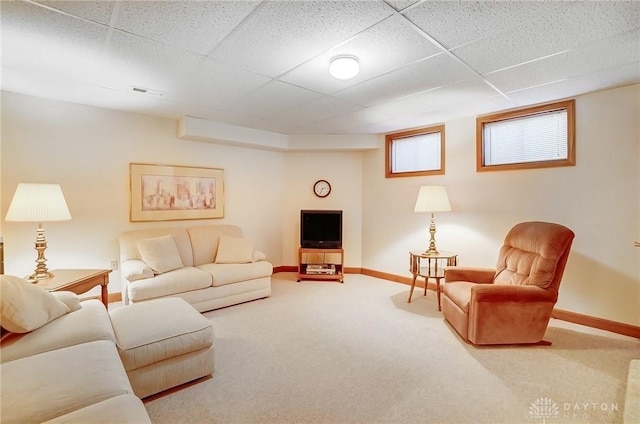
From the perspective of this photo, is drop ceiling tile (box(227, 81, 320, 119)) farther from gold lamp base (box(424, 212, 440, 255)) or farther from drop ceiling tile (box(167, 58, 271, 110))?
gold lamp base (box(424, 212, 440, 255))

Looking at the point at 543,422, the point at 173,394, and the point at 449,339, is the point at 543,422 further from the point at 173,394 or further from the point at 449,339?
the point at 173,394

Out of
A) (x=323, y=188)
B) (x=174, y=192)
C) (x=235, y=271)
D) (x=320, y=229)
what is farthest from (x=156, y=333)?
(x=323, y=188)

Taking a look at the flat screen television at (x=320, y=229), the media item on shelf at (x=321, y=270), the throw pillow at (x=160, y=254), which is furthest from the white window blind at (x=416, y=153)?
the throw pillow at (x=160, y=254)

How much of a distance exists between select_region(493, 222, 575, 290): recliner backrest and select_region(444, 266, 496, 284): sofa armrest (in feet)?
0.23

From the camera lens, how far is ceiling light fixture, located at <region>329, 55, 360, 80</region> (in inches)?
91.0

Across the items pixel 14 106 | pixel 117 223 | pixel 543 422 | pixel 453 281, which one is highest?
pixel 14 106

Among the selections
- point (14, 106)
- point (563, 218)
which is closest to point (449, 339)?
point (563, 218)

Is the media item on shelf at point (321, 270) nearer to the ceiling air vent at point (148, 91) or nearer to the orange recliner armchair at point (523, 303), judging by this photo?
the orange recliner armchair at point (523, 303)

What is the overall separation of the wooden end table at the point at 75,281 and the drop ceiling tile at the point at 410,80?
2964mm

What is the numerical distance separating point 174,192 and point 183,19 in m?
2.81

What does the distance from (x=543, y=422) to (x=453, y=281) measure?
1611 millimetres

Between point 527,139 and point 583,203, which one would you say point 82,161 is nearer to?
point 527,139

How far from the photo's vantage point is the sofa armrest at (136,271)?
3191 mm

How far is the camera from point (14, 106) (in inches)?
122
